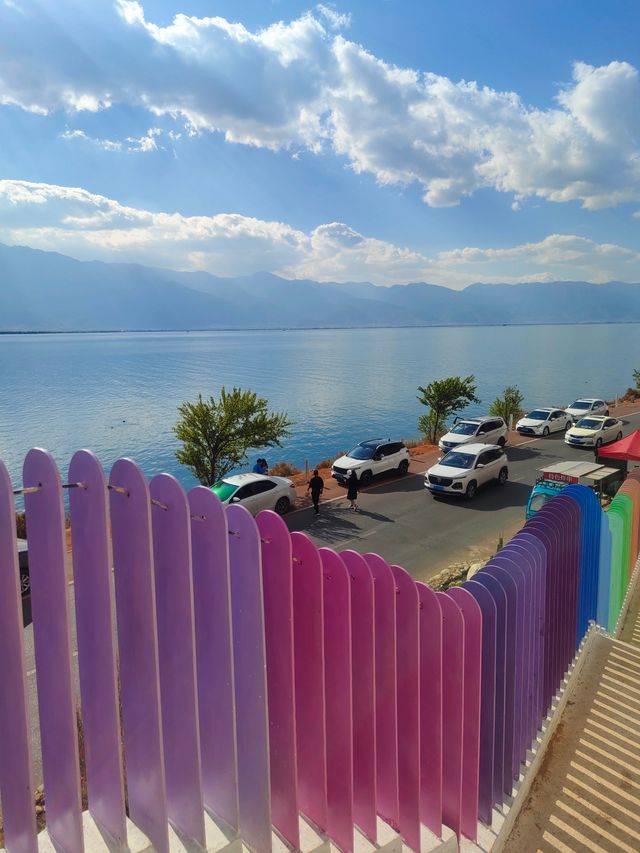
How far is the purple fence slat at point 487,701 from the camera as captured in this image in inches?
164


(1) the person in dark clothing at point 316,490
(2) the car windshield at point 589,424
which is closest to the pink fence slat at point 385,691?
(1) the person in dark clothing at point 316,490

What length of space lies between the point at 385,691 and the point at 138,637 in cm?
171

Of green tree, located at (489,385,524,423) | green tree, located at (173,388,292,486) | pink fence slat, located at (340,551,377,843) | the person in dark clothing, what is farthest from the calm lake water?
pink fence slat, located at (340,551,377,843)

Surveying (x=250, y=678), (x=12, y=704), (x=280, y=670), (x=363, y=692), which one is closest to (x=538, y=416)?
(x=363, y=692)

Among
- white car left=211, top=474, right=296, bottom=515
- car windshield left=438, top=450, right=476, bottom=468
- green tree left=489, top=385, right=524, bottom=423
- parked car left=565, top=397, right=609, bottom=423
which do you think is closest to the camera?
white car left=211, top=474, right=296, bottom=515

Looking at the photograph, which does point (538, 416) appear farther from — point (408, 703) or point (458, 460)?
point (408, 703)

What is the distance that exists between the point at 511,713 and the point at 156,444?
163ft

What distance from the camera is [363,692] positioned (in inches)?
134

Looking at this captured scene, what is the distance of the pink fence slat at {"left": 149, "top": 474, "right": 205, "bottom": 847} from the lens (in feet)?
8.87

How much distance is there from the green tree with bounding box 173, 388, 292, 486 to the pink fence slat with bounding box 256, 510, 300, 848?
18.4m

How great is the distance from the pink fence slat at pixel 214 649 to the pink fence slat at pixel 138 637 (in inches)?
11.1

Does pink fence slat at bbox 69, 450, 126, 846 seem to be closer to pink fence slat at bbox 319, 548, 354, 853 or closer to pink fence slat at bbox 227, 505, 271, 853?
pink fence slat at bbox 227, 505, 271, 853

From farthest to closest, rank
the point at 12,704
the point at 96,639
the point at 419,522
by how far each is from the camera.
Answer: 1. the point at 419,522
2. the point at 96,639
3. the point at 12,704

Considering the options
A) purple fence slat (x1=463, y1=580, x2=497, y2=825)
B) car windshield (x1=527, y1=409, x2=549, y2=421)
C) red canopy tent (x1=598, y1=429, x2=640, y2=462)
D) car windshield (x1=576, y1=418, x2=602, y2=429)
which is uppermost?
purple fence slat (x1=463, y1=580, x2=497, y2=825)
